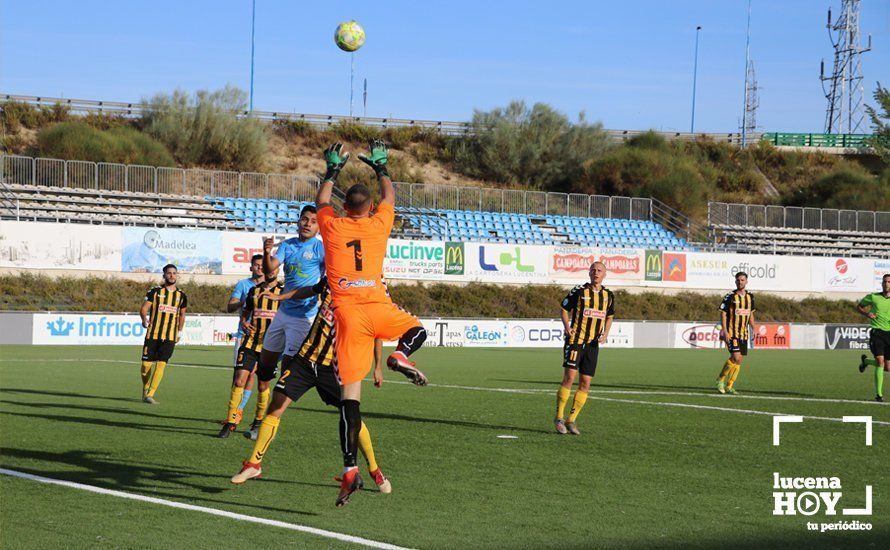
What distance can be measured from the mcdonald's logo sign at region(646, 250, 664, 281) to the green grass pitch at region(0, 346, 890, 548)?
30.3 metres

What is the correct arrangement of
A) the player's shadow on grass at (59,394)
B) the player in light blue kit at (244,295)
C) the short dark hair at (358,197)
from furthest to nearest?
1. the player's shadow on grass at (59,394)
2. the player in light blue kit at (244,295)
3. the short dark hair at (358,197)

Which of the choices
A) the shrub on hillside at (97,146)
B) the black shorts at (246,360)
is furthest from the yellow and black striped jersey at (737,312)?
Result: the shrub on hillside at (97,146)

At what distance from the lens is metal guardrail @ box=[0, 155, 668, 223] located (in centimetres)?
4603

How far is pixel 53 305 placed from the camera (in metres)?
39.6

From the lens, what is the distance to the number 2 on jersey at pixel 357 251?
318 inches

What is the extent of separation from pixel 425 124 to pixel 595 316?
2409 inches

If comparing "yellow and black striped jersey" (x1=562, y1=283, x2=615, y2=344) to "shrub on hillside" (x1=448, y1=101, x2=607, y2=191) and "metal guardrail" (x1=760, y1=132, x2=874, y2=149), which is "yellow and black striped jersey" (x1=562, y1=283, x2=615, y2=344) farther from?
"metal guardrail" (x1=760, y1=132, x2=874, y2=149)

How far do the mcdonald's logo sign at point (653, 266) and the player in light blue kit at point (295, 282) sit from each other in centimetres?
4073

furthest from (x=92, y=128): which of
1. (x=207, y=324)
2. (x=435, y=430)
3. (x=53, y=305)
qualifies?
(x=435, y=430)

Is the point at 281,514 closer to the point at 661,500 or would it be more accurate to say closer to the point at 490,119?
the point at 661,500

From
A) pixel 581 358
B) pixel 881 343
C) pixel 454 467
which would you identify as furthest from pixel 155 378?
pixel 881 343

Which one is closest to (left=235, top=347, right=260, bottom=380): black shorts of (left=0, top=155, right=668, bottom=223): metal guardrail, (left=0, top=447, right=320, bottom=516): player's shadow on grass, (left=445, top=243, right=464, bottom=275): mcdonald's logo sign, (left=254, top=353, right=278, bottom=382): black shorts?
(left=254, top=353, right=278, bottom=382): black shorts

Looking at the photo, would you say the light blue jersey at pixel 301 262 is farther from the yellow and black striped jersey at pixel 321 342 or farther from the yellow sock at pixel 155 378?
the yellow sock at pixel 155 378

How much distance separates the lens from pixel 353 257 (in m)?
8.09
